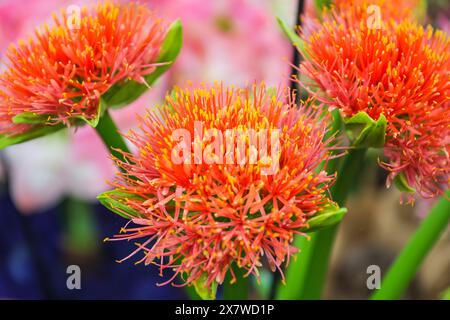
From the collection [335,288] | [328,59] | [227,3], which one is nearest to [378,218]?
[335,288]

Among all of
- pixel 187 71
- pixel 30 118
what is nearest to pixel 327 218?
pixel 30 118

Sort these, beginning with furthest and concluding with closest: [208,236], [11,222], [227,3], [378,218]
→ [378,218], [11,222], [227,3], [208,236]

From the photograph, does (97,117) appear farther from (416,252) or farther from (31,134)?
(416,252)

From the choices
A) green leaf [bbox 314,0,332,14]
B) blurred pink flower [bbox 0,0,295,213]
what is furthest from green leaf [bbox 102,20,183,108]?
blurred pink flower [bbox 0,0,295,213]

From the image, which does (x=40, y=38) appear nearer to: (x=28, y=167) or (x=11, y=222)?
(x=28, y=167)

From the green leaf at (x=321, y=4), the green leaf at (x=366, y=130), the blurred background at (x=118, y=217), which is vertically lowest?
the blurred background at (x=118, y=217)

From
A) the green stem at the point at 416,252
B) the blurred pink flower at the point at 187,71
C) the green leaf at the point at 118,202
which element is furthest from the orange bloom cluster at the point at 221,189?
the blurred pink flower at the point at 187,71

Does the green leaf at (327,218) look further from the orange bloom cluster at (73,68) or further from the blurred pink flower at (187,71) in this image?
the blurred pink flower at (187,71)
